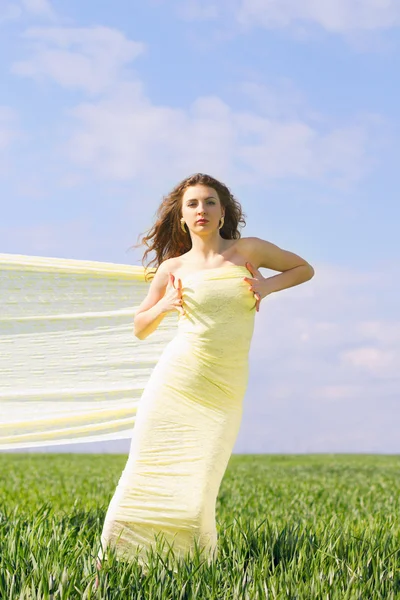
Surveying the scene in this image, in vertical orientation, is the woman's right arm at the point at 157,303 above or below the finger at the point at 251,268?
below

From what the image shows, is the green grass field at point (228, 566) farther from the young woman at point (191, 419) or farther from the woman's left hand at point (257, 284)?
the woman's left hand at point (257, 284)

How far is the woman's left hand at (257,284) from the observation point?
5766 mm

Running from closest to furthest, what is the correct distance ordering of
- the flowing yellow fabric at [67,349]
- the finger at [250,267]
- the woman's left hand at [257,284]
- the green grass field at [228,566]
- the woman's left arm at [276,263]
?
the green grass field at [228,566], the woman's left hand at [257,284], the finger at [250,267], the woman's left arm at [276,263], the flowing yellow fabric at [67,349]

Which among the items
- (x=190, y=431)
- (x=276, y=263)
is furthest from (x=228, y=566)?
(x=276, y=263)

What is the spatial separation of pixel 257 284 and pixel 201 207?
74 centimetres

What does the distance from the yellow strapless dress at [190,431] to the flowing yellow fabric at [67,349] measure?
1669 millimetres

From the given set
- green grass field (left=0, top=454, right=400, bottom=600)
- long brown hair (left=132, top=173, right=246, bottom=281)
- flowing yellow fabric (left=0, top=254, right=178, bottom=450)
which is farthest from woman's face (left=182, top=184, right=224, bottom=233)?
green grass field (left=0, top=454, right=400, bottom=600)

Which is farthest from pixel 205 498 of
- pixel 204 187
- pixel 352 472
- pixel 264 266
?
pixel 352 472

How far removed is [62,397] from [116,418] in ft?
2.05

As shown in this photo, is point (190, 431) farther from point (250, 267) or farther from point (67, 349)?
point (67, 349)

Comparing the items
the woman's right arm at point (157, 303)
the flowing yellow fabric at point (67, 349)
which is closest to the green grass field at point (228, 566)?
the flowing yellow fabric at point (67, 349)

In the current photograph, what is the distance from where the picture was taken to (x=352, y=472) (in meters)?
20.9

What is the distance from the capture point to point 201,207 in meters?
5.97

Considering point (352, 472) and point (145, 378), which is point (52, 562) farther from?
point (352, 472)
